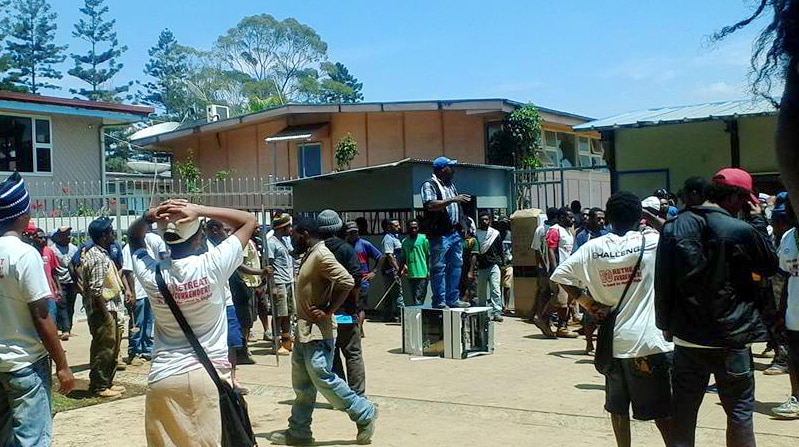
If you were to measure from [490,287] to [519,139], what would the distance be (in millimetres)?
6796

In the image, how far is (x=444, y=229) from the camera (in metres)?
10.2

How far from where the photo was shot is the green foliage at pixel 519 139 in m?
20.4

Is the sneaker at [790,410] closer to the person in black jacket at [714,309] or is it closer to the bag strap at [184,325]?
the person in black jacket at [714,309]

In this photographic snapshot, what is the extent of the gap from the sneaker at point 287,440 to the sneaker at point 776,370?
524cm

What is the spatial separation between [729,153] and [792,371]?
869 centimetres

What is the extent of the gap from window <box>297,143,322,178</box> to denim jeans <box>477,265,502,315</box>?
10422 mm

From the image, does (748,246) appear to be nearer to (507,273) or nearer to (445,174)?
(445,174)

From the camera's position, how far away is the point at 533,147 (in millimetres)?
20641

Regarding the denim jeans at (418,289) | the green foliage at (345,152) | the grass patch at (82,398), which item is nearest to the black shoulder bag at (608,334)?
the grass patch at (82,398)

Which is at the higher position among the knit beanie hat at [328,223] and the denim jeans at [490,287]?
the knit beanie hat at [328,223]

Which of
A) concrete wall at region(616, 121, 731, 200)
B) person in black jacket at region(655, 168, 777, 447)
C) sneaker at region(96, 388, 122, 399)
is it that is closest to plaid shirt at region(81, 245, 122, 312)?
sneaker at region(96, 388, 122, 399)

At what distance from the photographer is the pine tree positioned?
65.4 meters

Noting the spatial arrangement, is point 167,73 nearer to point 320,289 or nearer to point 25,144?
point 25,144

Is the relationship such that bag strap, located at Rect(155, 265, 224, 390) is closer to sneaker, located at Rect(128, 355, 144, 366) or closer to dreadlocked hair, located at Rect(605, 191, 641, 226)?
dreadlocked hair, located at Rect(605, 191, 641, 226)
